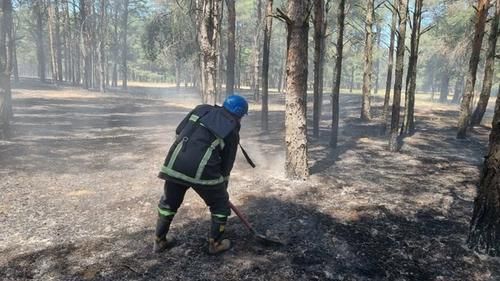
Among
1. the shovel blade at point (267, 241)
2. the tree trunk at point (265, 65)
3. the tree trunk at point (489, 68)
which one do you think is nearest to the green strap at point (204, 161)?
the shovel blade at point (267, 241)

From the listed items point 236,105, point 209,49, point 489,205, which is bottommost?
point 489,205

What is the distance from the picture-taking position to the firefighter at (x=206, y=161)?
4.28 m

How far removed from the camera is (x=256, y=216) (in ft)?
19.8

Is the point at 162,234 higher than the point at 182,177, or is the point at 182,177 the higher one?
the point at 182,177

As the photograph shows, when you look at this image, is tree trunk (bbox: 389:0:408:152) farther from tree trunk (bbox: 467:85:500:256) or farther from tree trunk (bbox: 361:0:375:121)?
tree trunk (bbox: 467:85:500:256)

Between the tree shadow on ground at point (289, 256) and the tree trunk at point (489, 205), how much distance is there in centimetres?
21

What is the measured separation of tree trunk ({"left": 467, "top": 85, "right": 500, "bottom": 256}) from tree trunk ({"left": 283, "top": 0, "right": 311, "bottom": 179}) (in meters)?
3.71

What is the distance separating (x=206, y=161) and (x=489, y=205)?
11.4 ft

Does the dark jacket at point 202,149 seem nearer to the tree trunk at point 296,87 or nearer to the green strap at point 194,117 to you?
the green strap at point 194,117

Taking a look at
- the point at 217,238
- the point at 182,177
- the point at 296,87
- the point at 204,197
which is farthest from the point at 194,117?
the point at 296,87

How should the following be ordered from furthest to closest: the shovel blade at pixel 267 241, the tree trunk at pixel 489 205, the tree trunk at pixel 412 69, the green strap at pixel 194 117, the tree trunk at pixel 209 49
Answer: the tree trunk at pixel 412 69 < the tree trunk at pixel 209 49 < the shovel blade at pixel 267 241 < the tree trunk at pixel 489 205 < the green strap at pixel 194 117

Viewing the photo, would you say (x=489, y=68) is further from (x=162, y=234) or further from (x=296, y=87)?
(x=162, y=234)

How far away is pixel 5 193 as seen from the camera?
6938mm

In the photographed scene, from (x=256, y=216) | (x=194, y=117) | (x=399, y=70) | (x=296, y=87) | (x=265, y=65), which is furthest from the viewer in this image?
(x=265, y=65)
